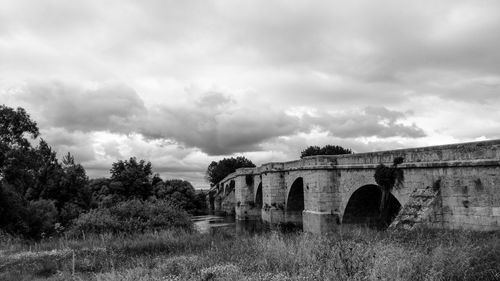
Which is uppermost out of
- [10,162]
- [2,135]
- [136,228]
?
[2,135]

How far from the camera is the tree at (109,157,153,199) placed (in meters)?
50.2

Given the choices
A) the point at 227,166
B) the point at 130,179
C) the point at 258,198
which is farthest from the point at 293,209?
the point at 227,166

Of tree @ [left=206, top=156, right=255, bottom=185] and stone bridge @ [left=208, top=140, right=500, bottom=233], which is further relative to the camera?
tree @ [left=206, top=156, right=255, bottom=185]

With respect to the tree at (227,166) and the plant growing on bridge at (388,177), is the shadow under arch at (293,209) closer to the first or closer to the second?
the plant growing on bridge at (388,177)

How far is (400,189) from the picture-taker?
16.5 m

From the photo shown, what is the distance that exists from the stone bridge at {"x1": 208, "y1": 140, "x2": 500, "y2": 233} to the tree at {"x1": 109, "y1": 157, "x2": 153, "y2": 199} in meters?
22.4

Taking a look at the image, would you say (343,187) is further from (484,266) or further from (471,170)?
(484,266)

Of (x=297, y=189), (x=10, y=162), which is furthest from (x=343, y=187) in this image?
(x=10, y=162)

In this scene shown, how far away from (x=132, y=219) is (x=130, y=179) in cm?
3682

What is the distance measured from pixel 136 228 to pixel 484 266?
12.3 meters

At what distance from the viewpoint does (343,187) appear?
73.3 feet

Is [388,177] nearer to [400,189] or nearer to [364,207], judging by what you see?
[400,189]

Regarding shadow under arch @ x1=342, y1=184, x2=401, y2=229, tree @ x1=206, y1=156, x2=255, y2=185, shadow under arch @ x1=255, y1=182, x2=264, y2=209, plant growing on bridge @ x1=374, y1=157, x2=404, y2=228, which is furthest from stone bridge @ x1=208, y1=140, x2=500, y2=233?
tree @ x1=206, y1=156, x2=255, y2=185

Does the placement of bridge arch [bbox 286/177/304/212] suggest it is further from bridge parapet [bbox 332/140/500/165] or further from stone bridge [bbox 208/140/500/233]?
bridge parapet [bbox 332/140/500/165]
